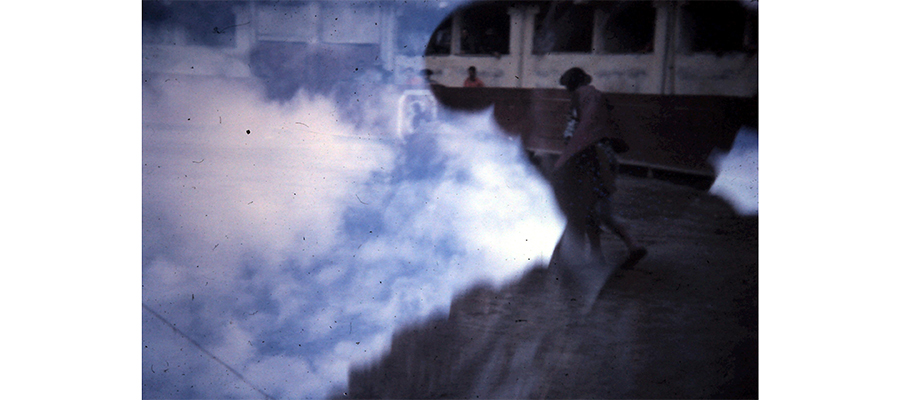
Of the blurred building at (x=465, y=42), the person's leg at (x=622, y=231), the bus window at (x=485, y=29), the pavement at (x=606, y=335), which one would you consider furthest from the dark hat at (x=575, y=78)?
the pavement at (x=606, y=335)

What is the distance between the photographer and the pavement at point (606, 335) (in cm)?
188

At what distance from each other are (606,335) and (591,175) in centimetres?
50

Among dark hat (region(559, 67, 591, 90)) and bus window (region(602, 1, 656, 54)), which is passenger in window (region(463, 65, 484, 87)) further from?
bus window (region(602, 1, 656, 54))

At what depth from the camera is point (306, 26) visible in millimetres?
1853

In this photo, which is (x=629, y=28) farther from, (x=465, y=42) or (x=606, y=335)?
(x=606, y=335)

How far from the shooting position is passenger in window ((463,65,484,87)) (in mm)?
1829

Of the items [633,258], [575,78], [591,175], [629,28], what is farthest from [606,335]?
[629,28]

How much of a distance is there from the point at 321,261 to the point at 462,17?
853 mm

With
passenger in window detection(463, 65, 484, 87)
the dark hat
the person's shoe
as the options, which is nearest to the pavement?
the person's shoe

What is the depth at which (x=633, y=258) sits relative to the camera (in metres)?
1.88
